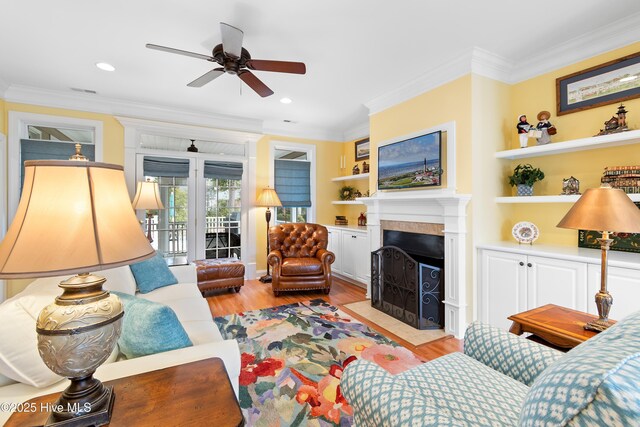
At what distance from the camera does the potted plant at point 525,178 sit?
2711 millimetres

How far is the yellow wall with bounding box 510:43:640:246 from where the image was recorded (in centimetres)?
235

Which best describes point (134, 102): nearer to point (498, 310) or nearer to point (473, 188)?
point (473, 188)

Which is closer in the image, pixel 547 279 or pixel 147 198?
pixel 547 279

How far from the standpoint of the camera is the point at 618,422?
1.46 feet

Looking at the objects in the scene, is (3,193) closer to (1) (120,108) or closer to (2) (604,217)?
(1) (120,108)

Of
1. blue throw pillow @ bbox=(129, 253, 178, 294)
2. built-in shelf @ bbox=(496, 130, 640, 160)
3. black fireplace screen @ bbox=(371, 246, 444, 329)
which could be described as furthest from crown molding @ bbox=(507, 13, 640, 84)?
blue throw pillow @ bbox=(129, 253, 178, 294)

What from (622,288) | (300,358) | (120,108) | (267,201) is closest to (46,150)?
(120,108)

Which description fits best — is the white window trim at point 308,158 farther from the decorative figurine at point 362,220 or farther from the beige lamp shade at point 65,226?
the beige lamp shade at point 65,226

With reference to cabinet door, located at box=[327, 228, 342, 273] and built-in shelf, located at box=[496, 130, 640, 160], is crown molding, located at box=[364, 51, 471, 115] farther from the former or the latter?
cabinet door, located at box=[327, 228, 342, 273]

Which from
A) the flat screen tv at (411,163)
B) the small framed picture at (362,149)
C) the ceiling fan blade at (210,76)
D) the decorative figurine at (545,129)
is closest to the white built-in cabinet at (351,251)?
the flat screen tv at (411,163)

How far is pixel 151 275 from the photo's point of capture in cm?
264

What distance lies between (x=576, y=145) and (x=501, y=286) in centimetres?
133

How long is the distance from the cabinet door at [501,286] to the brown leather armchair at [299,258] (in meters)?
1.98

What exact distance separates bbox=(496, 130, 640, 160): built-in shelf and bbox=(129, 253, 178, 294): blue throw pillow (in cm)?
343
